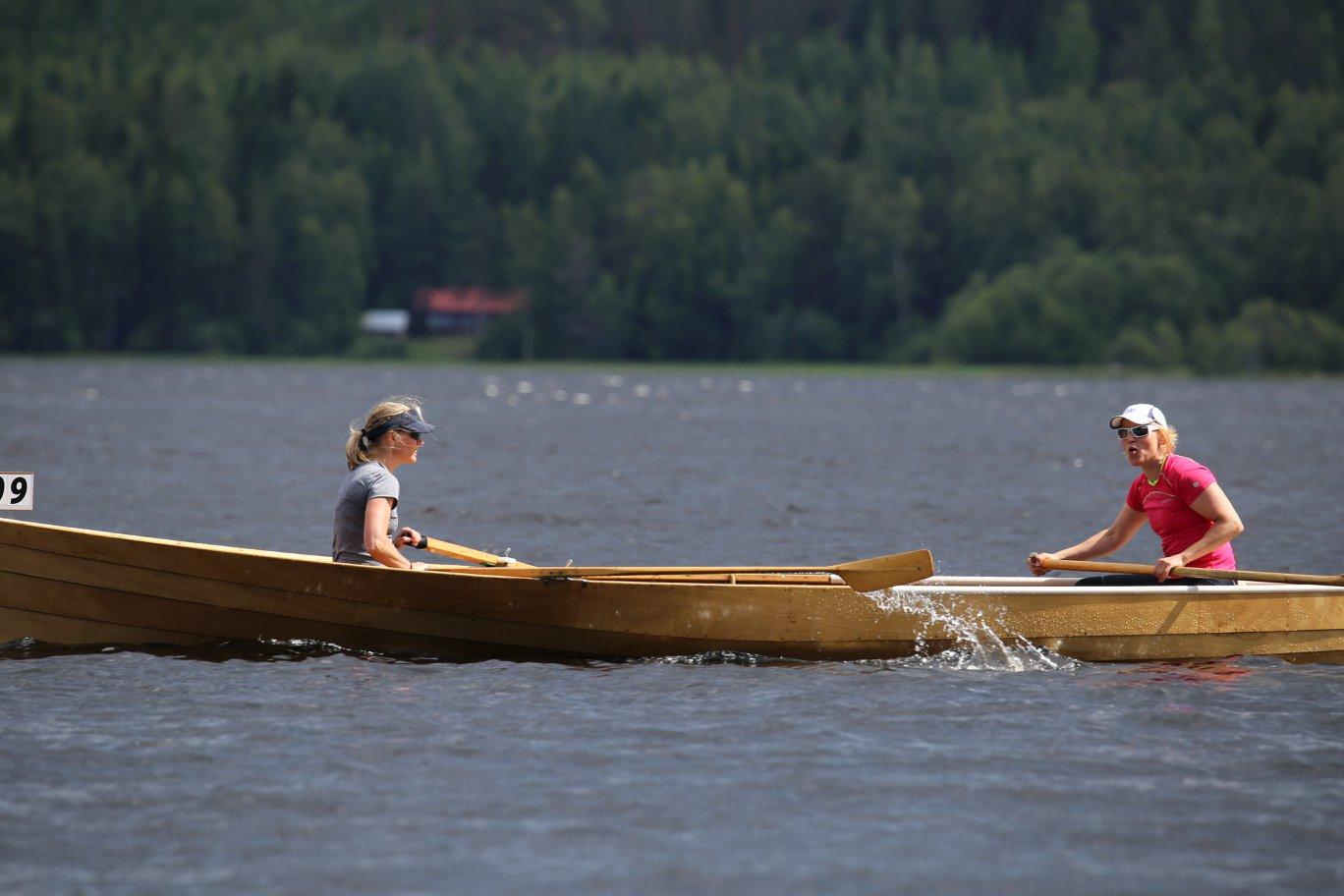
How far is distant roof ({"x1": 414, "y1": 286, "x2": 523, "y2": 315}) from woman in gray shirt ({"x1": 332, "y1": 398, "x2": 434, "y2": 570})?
12410cm

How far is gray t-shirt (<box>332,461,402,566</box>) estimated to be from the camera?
1269 centimetres

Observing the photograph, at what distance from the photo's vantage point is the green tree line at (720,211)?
107625 mm

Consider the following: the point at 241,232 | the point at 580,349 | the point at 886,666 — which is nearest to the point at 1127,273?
the point at 580,349

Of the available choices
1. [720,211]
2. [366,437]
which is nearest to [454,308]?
[720,211]

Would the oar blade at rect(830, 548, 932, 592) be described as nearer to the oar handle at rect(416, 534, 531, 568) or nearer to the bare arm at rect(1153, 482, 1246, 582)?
the bare arm at rect(1153, 482, 1246, 582)

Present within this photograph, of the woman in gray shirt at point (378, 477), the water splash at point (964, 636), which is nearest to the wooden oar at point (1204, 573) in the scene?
the water splash at point (964, 636)

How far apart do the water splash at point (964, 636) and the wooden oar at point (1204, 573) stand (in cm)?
58

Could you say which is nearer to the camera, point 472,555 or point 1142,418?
point 1142,418

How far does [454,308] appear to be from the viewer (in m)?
141

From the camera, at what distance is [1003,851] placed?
9.09m

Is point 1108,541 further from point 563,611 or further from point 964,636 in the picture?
point 563,611

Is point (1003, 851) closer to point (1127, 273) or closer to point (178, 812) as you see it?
point (178, 812)

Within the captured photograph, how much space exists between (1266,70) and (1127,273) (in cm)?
4805

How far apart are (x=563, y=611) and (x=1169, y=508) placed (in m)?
4.22
